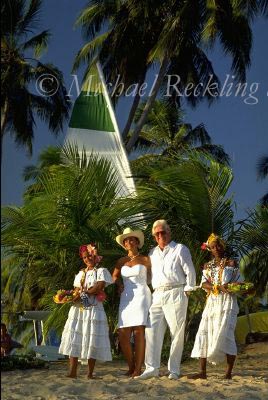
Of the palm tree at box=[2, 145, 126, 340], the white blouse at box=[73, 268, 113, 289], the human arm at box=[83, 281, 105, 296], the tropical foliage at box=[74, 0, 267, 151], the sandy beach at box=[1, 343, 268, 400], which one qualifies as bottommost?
the sandy beach at box=[1, 343, 268, 400]

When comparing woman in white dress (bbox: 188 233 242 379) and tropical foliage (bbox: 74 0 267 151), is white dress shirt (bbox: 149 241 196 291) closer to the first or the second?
woman in white dress (bbox: 188 233 242 379)

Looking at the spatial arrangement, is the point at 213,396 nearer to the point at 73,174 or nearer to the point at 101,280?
the point at 101,280

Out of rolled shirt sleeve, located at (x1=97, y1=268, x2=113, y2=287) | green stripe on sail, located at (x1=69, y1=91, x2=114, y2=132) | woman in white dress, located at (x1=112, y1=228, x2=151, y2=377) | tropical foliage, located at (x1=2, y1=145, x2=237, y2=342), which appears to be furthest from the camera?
green stripe on sail, located at (x1=69, y1=91, x2=114, y2=132)

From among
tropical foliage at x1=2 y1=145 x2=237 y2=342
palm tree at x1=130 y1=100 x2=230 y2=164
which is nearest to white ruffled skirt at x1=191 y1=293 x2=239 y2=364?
tropical foliage at x1=2 y1=145 x2=237 y2=342

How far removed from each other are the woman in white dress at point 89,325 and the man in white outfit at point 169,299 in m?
0.36

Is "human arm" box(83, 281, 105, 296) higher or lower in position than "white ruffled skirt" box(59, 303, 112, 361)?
higher

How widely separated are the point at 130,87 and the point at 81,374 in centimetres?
1236

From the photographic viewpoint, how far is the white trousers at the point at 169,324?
6.41 metres

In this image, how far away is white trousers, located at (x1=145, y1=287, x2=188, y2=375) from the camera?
6.41 meters

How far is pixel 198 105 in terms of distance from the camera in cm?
1861

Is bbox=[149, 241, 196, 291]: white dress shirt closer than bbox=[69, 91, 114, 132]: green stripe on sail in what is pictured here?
Yes

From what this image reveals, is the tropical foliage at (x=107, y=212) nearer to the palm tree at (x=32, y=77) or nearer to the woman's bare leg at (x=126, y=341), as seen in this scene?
the palm tree at (x=32, y=77)

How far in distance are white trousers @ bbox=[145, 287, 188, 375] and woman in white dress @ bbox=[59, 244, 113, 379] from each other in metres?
0.35

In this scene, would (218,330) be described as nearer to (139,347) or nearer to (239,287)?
(239,287)
